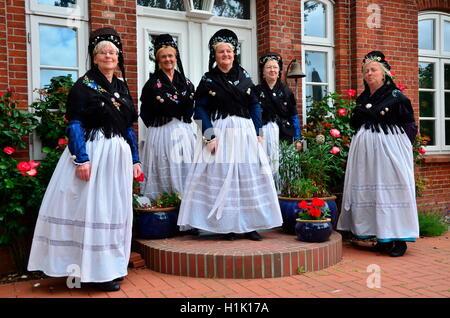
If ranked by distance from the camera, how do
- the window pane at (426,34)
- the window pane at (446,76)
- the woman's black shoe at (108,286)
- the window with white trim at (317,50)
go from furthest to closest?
the window pane at (446,76), the window pane at (426,34), the window with white trim at (317,50), the woman's black shoe at (108,286)

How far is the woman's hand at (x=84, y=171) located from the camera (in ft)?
11.8

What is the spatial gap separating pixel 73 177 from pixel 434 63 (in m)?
6.65

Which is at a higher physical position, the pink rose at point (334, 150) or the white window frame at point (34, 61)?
the white window frame at point (34, 61)

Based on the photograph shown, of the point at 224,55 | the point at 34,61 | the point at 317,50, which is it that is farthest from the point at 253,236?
the point at 317,50

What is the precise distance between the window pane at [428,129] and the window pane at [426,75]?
2.03 ft

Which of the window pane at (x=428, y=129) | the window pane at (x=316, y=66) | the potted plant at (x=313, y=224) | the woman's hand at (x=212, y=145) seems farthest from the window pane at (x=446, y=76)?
the woman's hand at (x=212, y=145)

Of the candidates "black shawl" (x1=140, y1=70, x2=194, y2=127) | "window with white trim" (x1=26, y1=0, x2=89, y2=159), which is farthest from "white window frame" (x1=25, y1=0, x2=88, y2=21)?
"black shawl" (x1=140, y1=70, x2=194, y2=127)

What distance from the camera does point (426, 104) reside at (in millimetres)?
7918

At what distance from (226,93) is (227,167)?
71cm

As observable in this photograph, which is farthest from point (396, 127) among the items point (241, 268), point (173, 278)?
point (173, 278)

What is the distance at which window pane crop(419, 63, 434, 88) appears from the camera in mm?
7843

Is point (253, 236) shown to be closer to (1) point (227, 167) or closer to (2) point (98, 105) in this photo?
(1) point (227, 167)

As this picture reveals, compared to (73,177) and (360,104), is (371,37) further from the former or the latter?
(73,177)

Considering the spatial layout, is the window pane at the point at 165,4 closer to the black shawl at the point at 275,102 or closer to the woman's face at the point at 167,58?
the woman's face at the point at 167,58
